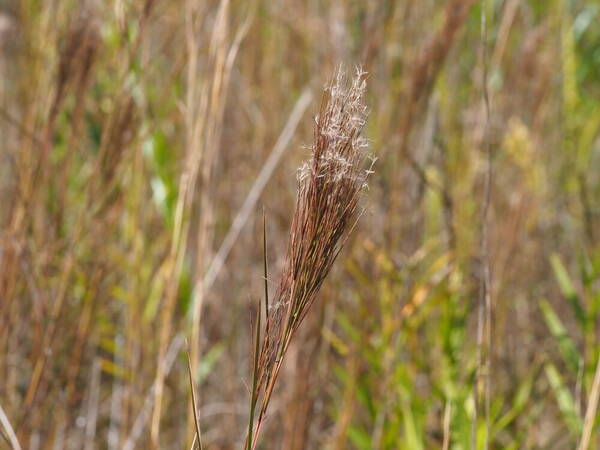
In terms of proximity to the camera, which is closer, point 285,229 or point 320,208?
point 320,208

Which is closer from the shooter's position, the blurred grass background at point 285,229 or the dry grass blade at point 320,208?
the dry grass blade at point 320,208

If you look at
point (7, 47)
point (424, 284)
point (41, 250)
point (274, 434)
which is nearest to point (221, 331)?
point (274, 434)

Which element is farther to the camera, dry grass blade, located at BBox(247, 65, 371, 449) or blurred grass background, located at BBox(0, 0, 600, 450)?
blurred grass background, located at BBox(0, 0, 600, 450)

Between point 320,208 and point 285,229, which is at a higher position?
point 285,229

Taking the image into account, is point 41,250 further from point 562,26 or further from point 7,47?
point 562,26
